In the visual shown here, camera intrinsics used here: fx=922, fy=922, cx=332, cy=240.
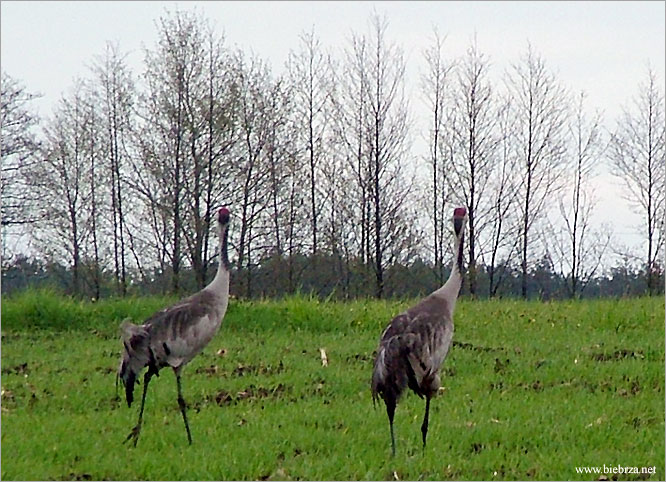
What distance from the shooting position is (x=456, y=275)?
748 cm

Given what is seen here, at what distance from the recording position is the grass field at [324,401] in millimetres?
6441

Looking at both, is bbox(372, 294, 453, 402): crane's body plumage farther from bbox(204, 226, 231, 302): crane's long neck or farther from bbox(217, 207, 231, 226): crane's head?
bbox(217, 207, 231, 226): crane's head

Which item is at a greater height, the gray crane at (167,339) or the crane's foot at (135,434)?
the gray crane at (167,339)

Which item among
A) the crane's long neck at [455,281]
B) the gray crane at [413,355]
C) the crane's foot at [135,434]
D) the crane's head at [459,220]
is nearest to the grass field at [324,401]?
the crane's foot at [135,434]

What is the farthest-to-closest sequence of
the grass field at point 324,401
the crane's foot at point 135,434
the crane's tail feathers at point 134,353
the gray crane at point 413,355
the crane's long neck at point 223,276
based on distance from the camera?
the crane's long neck at point 223,276
the crane's tail feathers at point 134,353
the crane's foot at point 135,434
the gray crane at point 413,355
the grass field at point 324,401

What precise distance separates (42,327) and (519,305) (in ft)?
24.0

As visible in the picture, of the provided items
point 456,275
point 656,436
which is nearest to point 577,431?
point 656,436

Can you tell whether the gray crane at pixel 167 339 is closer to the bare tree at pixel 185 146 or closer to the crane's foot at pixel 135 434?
the crane's foot at pixel 135 434

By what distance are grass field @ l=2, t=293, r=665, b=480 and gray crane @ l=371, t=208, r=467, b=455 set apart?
0.44m

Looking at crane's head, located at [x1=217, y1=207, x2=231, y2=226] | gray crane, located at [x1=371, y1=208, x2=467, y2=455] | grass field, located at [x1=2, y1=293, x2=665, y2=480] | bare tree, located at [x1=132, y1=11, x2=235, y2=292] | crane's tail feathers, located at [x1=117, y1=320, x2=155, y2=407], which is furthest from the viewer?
bare tree, located at [x1=132, y1=11, x2=235, y2=292]

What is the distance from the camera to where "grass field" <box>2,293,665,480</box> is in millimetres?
6441

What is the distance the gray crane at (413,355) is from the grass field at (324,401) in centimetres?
44

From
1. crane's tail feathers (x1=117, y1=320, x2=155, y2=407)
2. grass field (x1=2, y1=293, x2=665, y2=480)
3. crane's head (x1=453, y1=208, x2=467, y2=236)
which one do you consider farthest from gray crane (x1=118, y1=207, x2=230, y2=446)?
crane's head (x1=453, y1=208, x2=467, y2=236)

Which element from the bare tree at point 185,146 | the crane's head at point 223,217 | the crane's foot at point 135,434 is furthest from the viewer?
the bare tree at point 185,146
